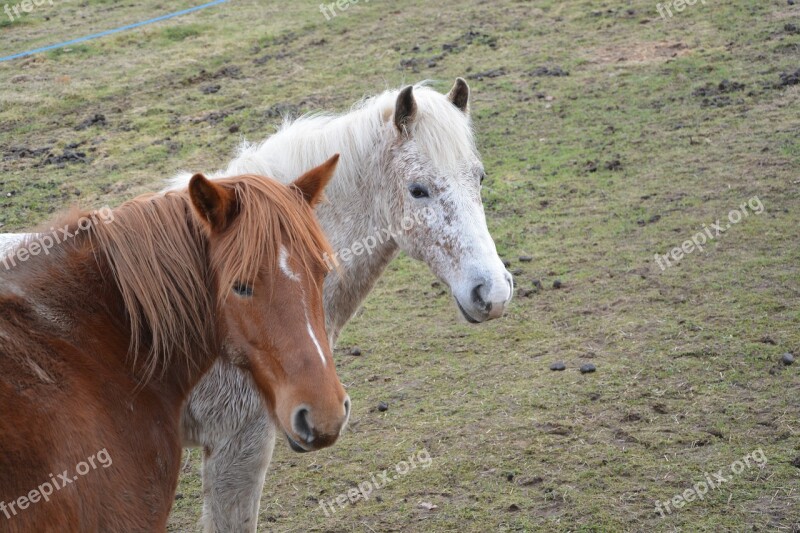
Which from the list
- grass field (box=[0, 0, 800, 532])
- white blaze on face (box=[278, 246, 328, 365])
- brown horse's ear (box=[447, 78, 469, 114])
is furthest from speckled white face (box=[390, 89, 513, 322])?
grass field (box=[0, 0, 800, 532])

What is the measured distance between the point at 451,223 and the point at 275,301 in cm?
153

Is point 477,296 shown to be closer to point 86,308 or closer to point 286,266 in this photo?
point 286,266

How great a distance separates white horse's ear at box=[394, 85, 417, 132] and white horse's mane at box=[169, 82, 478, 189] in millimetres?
34

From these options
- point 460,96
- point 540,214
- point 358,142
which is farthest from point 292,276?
point 540,214

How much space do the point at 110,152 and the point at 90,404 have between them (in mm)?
7390

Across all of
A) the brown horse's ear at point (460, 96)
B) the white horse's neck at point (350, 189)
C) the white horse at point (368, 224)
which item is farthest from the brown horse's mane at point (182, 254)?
the brown horse's ear at point (460, 96)

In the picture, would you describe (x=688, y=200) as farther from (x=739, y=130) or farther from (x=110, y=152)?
(x=110, y=152)

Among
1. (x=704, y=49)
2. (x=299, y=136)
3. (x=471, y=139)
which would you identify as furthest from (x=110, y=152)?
(x=704, y=49)

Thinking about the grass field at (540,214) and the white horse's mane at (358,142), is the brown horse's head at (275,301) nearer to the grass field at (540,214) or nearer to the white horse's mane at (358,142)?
the white horse's mane at (358,142)

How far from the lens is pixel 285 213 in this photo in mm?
2812

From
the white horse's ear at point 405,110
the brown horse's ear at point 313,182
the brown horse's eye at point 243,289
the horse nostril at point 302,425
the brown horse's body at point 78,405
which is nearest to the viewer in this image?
the brown horse's body at point 78,405

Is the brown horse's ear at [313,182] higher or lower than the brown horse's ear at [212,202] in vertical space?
lower

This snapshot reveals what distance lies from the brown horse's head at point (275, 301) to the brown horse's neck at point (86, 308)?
→ 0.17 metres

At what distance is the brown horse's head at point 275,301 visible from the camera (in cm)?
262
